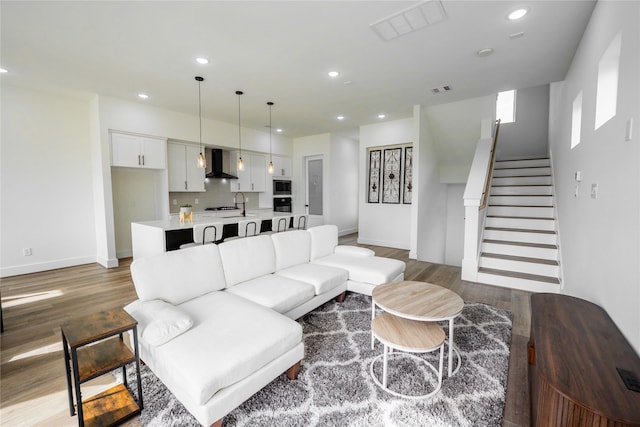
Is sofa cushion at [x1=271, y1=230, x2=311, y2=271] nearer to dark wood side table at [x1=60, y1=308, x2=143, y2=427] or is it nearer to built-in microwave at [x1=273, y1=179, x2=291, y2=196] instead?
dark wood side table at [x1=60, y1=308, x2=143, y2=427]

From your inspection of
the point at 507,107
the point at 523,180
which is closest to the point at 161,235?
the point at 523,180

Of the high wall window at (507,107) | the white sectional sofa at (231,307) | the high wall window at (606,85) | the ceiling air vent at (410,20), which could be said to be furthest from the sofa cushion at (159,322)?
the high wall window at (507,107)

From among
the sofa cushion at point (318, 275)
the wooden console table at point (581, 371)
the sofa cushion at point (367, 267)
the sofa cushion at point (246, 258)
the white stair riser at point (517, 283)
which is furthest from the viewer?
the white stair riser at point (517, 283)

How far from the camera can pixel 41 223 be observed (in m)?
4.51

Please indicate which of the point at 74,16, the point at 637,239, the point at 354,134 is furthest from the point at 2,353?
the point at 354,134

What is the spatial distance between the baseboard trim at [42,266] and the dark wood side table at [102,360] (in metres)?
4.14

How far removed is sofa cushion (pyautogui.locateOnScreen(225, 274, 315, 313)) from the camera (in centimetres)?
237

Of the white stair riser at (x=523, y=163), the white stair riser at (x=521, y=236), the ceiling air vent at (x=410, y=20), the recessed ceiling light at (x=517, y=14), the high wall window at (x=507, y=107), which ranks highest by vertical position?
the high wall window at (x=507, y=107)

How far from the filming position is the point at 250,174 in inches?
283

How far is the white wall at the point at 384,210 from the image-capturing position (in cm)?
617

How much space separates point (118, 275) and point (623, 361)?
5528 millimetres

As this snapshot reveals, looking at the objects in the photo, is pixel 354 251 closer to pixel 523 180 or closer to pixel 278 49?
pixel 278 49

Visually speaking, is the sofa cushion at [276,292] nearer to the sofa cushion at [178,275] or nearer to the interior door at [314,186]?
the sofa cushion at [178,275]

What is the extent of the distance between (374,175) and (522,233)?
10.6 feet
